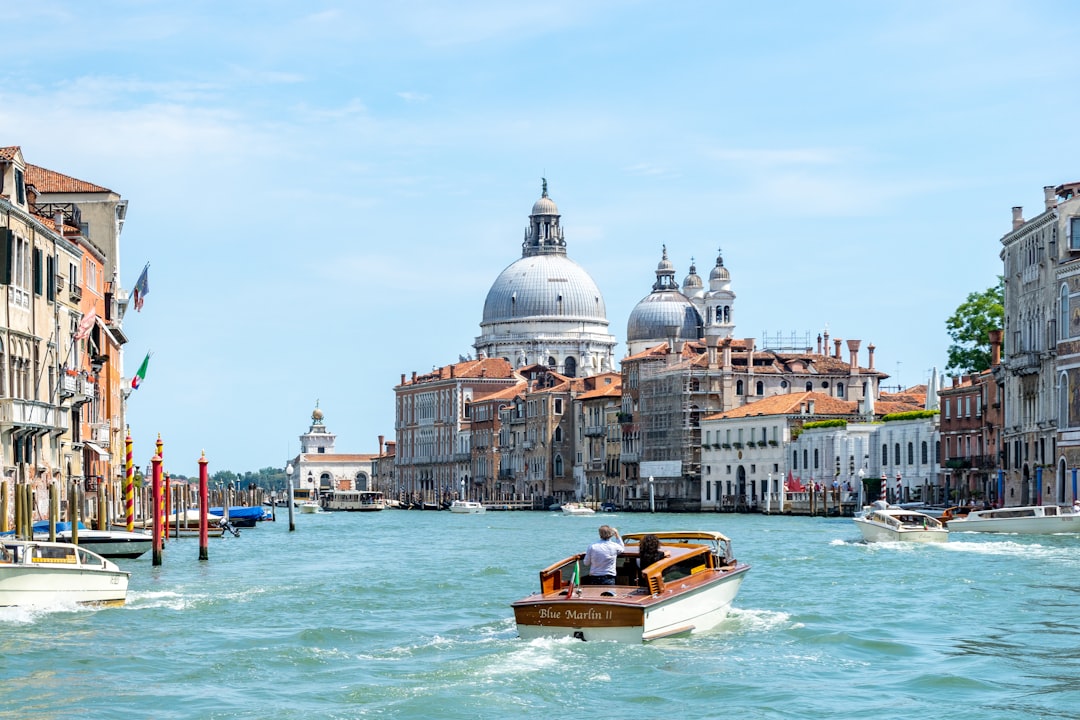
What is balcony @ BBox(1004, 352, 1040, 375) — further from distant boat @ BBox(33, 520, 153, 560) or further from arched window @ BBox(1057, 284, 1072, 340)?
distant boat @ BBox(33, 520, 153, 560)

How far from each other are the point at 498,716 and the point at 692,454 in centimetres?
8349

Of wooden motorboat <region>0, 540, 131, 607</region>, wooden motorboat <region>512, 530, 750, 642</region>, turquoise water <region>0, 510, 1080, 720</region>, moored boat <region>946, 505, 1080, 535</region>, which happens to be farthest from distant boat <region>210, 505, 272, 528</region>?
wooden motorboat <region>512, 530, 750, 642</region>

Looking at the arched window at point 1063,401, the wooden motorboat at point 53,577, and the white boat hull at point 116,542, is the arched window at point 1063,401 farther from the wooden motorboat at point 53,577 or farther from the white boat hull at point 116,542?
the wooden motorboat at point 53,577

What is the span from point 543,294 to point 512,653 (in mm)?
127890

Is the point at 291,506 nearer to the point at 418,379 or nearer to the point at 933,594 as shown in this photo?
the point at 933,594

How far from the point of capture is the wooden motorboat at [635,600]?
1867cm

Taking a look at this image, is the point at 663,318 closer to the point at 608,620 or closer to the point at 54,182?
the point at 54,182

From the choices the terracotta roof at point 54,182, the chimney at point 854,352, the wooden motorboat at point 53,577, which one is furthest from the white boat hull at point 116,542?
the chimney at point 854,352

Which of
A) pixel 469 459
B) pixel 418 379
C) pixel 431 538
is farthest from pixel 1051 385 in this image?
pixel 418 379

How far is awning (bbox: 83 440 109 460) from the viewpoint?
138 feet

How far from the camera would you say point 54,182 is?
48062 mm

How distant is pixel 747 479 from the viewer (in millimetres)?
A: 91562

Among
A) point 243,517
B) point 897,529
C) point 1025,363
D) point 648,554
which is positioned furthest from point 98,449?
point 1025,363

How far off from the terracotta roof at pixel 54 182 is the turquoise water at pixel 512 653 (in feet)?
58.3
